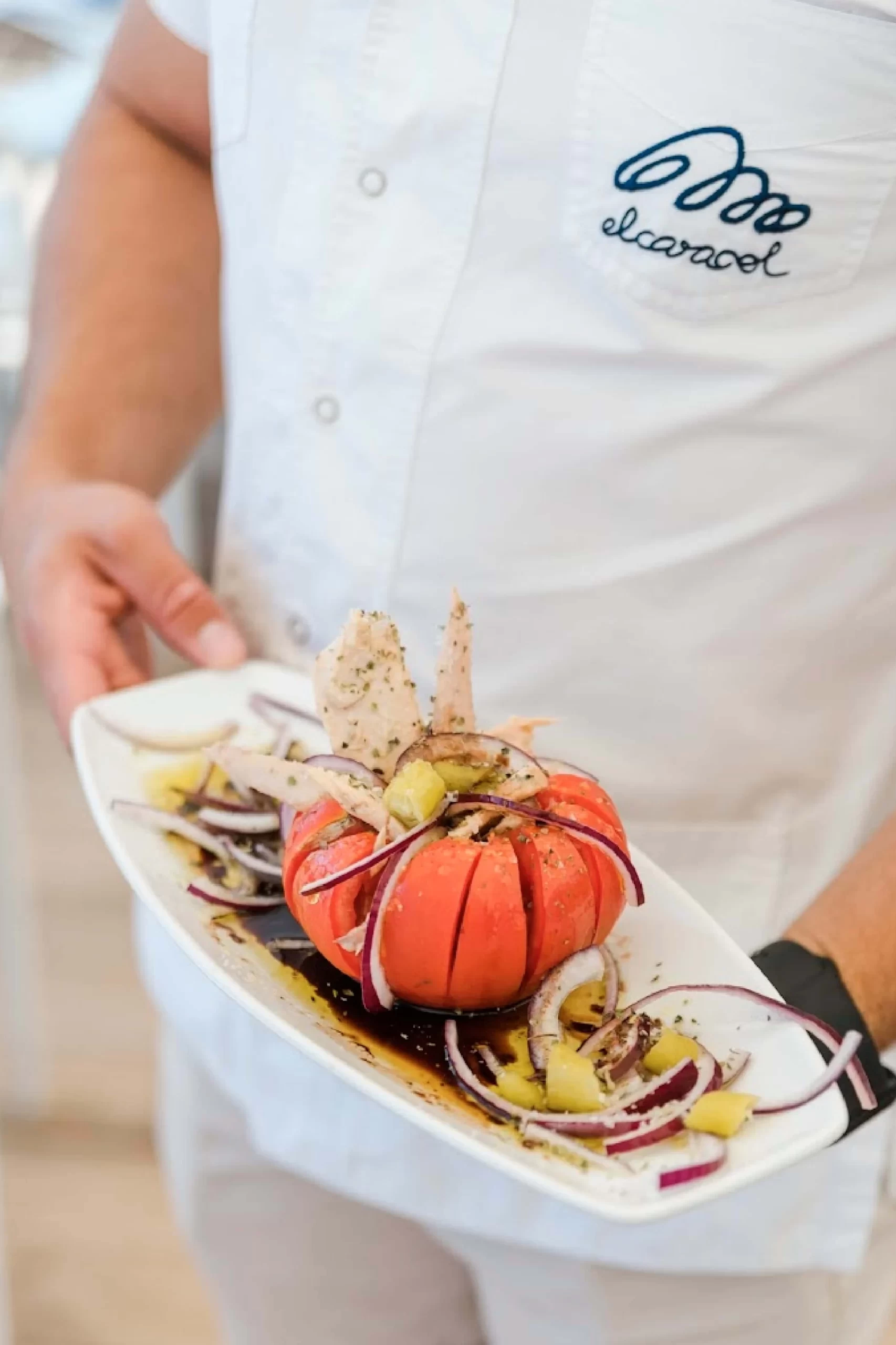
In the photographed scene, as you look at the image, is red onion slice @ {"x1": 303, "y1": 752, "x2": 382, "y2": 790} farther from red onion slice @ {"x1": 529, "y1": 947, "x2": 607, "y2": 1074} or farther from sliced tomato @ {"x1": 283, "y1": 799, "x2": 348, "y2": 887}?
red onion slice @ {"x1": 529, "y1": 947, "x2": 607, "y2": 1074}

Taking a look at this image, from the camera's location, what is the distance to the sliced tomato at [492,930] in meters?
0.62

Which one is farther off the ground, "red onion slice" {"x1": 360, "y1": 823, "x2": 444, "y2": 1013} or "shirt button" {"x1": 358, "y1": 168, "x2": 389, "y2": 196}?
"shirt button" {"x1": 358, "y1": 168, "x2": 389, "y2": 196}

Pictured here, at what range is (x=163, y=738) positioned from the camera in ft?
2.82

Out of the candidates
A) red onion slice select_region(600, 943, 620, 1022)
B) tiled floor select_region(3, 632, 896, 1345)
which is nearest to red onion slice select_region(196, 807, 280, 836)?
red onion slice select_region(600, 943, 620, 1022)

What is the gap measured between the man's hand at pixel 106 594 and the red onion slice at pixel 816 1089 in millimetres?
506

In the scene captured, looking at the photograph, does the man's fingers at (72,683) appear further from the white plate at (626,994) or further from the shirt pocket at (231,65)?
the shirt pocket at (231,65)

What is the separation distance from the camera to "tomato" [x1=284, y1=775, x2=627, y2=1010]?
621 mm

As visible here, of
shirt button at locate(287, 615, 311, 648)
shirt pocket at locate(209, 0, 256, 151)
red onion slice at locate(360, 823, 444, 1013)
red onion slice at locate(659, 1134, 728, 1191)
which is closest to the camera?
red onion slice at locate(659, 1134, 728, 1191)

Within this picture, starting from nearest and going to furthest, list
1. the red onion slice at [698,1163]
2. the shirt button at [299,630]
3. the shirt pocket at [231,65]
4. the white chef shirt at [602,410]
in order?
the red onion slice at [698,1163], the white chef shirt at [602,410], the shirt pocket at [231,65], the shirt button at [299,630]

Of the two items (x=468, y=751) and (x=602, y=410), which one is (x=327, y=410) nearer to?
(x=602, y=410)

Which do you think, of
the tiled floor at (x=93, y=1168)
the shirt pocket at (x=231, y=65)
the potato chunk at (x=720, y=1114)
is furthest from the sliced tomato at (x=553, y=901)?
the tiled floor at (x=93, y=1168)

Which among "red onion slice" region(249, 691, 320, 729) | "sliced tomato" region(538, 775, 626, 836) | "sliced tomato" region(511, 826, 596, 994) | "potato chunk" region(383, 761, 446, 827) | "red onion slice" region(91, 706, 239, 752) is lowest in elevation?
"red onion slice" region(91, 706, 239, 752)

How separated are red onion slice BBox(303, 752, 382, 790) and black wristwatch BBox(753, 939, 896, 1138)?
22cm

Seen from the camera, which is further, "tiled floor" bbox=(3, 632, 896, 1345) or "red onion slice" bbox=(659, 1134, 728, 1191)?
"tiled floor" bbox=(3, 632, 896, 1345)
